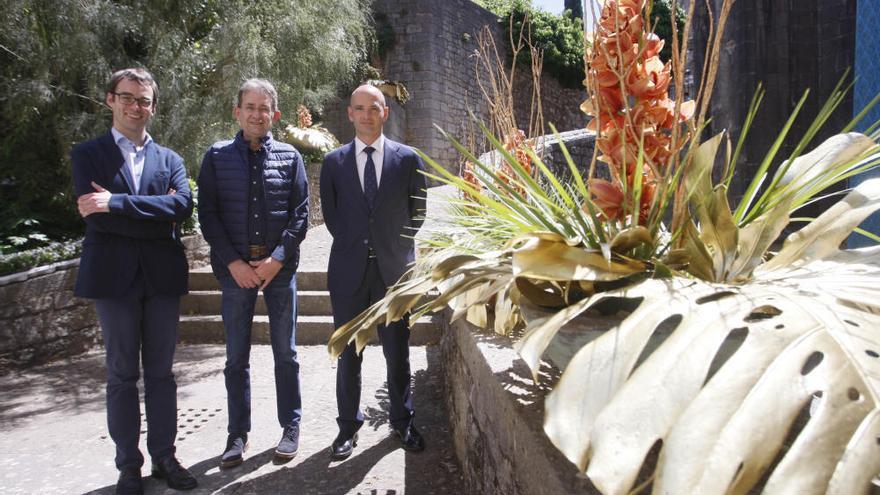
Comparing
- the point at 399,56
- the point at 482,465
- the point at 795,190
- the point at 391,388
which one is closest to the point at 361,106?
the point at 391,388

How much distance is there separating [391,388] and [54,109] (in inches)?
196

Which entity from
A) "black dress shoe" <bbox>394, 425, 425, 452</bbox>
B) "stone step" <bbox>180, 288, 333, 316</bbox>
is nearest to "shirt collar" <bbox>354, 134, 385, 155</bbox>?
"black dress shoe" <bbox>394, 425, 425, 452</bbox>

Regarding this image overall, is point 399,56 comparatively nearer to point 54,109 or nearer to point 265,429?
point 54,109

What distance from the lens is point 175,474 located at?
2.62 metres

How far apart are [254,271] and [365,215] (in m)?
0.56

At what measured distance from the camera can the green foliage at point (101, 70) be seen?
5434 millimetres

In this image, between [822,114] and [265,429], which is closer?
[822,114]

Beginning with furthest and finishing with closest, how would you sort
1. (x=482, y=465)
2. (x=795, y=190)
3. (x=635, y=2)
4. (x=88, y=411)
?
1. (x=88, y=411)
2. (x=482, y=465)
3. (x=635, y=2)
4. (x=795, y=190)

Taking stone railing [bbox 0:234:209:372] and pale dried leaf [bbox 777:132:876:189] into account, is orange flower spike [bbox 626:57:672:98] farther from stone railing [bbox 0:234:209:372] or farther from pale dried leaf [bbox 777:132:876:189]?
stone railing [bbox 0:234:209:372]

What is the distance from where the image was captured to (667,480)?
2.17 feet

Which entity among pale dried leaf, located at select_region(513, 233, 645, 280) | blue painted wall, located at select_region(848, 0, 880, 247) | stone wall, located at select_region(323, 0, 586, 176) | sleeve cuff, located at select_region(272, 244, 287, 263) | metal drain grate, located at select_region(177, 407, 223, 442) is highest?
stone wall, located at select_region(323, 0, 586, 176)

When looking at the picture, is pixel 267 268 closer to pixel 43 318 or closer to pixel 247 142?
pixel 247 142

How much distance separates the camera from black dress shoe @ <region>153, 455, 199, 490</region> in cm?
261

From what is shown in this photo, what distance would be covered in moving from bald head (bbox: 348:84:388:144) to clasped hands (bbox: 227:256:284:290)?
0.73 m
